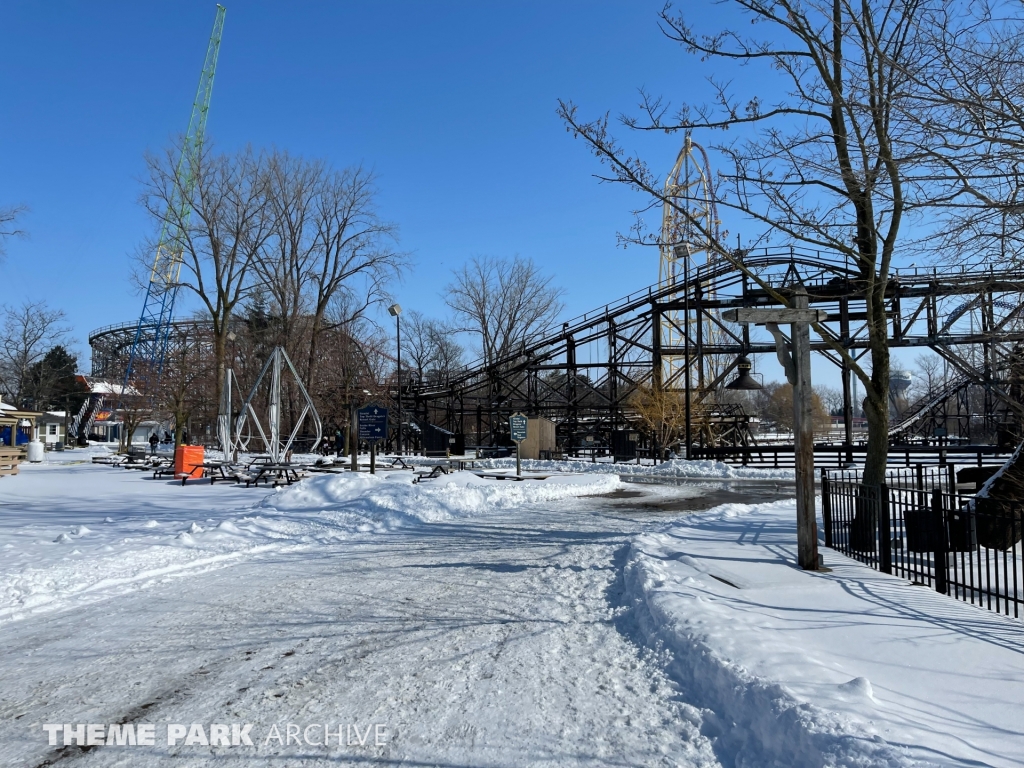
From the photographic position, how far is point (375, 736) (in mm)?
4168

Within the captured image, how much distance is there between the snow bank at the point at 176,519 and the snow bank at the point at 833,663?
6550 mm

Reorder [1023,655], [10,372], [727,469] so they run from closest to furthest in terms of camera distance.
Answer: [1023,655], [727,469], [10,372]

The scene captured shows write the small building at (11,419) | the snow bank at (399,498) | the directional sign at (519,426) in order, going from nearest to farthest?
1. the snow bank at (399,498)
2. the directional sign at (519,426)
3. the small building at (11,419)

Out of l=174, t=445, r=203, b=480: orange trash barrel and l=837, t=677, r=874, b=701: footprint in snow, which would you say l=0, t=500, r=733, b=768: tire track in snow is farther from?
l=174, t=445, r=203, b=480: orange trash barrel

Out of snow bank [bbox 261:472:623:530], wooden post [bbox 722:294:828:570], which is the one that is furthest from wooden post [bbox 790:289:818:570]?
snow bank [bbox 261:472:623:530]

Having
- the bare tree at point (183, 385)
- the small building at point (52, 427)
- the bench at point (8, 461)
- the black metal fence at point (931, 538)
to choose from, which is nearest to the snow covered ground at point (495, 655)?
the black metal fence at point (931, 538)

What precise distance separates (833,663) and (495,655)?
103 inches

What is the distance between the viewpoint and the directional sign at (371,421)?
22016 mm

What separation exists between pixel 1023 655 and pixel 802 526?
3.36 m

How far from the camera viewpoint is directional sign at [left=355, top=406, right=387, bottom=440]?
72.2 ft

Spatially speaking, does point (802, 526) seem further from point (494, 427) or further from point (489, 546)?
point (494, 427)

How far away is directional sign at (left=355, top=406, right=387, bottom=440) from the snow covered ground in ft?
34.1

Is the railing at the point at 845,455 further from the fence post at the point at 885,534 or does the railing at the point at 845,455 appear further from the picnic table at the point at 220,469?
the fence post at the point at 885,534

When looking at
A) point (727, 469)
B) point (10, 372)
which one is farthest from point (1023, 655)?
point (10, 372)
